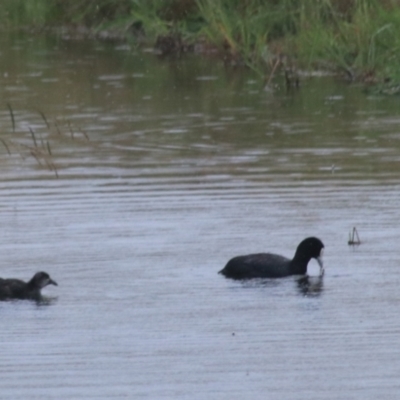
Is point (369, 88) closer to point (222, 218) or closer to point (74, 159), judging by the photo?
point (74, 159)

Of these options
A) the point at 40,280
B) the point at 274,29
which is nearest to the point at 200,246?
the point at 40,280

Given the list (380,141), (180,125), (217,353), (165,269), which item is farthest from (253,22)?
(217,353)

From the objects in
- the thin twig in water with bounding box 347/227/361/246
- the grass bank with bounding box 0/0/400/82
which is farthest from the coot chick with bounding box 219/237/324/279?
the grass bank with bounding box 0/0/400/82

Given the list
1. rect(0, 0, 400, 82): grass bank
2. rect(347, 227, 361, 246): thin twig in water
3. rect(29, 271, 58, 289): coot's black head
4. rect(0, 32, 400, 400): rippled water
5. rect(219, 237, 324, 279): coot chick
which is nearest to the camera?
rect(0, 32, 400, 400): rippled water

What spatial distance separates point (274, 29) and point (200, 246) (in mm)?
15261

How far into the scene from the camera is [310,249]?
36.9 feet

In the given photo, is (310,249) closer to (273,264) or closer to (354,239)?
(273,264)

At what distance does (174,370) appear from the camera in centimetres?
893

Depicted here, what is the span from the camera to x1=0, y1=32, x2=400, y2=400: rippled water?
895 centimetres

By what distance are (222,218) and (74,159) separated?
4.14 m

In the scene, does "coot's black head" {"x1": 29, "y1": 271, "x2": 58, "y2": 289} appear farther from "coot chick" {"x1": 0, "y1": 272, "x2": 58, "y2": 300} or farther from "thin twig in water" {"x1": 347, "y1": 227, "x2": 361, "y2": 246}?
"thin twig in water" {"x1": 347, "y1": 227, "x2": 361, "y2": 246}

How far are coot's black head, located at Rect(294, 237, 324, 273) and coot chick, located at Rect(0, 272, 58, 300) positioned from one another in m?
1.71

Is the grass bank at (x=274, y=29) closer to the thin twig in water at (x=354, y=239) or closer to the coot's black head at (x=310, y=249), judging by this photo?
the thin twig in water at (x=354, y=239)

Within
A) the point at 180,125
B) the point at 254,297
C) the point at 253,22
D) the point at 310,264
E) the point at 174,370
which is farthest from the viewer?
the point at 253,22
